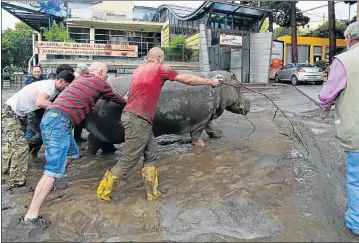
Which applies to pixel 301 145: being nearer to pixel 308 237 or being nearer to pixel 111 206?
pixel 308 237

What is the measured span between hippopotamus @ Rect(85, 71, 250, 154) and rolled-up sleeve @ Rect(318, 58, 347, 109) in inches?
111

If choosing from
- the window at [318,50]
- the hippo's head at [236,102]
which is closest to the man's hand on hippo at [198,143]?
the hippo's head at [236,102]

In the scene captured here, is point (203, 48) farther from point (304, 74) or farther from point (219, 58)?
point (304, 74)

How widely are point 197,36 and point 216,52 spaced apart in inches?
118

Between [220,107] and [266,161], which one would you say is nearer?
[266,161]

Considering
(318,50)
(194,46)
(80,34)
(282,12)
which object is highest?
(282,12)

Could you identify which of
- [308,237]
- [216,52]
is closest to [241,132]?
[308,237]

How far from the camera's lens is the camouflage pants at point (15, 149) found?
16.4 ft

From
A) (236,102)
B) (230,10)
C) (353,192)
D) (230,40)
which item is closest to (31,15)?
(230,10)

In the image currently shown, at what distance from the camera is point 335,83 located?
3.84m

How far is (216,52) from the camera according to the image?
27438mm

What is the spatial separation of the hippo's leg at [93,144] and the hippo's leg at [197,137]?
1.66m

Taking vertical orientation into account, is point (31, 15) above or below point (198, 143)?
above

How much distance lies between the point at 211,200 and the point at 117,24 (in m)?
31.1
